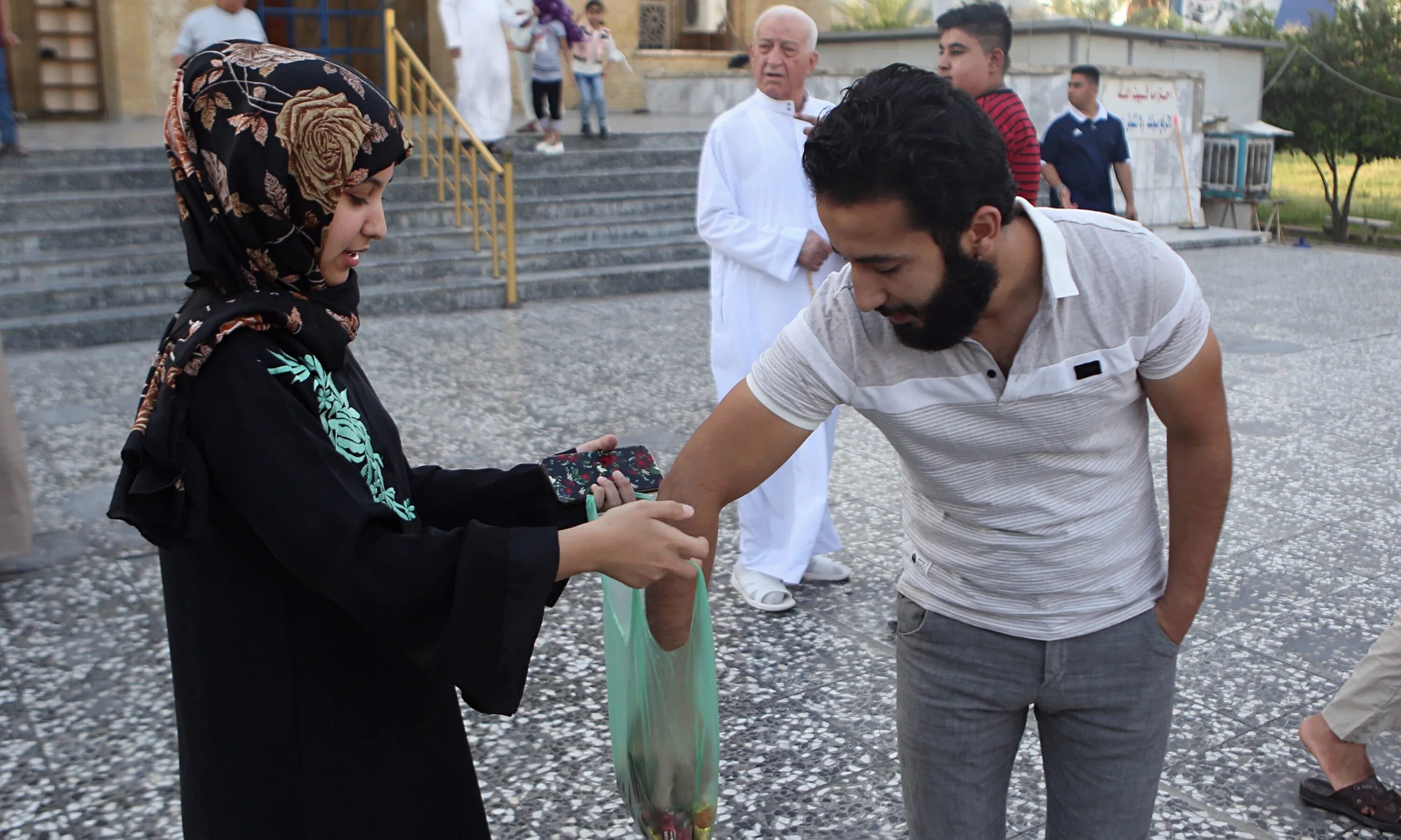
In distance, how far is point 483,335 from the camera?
8102 millimetres

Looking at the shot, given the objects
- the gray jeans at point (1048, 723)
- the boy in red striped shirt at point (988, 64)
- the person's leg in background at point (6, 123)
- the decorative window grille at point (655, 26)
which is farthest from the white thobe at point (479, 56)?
the gray jeans at point (1048, 723)

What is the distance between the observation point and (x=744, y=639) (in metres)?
3.77

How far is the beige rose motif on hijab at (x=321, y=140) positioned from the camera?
1.52 m

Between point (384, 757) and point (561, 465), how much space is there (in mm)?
508

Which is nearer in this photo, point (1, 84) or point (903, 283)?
point (903, 283)

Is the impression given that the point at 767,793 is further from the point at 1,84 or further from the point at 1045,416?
the point at 1,84

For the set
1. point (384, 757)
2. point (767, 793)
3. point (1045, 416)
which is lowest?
point (767, 793)

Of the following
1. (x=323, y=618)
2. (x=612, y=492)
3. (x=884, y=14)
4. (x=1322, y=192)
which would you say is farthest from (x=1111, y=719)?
(x=1322, y=192)

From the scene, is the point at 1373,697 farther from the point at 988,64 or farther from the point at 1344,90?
the point at 1344,90

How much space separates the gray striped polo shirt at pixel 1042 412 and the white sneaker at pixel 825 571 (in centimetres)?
237

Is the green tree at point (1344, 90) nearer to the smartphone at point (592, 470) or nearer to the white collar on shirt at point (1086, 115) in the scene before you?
the white collar on shirt at point (1086, 115)

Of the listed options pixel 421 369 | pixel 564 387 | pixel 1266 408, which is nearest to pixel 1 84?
pixel 421 369

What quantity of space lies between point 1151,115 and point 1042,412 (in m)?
14.4

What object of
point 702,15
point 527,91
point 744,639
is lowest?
point 744,639
